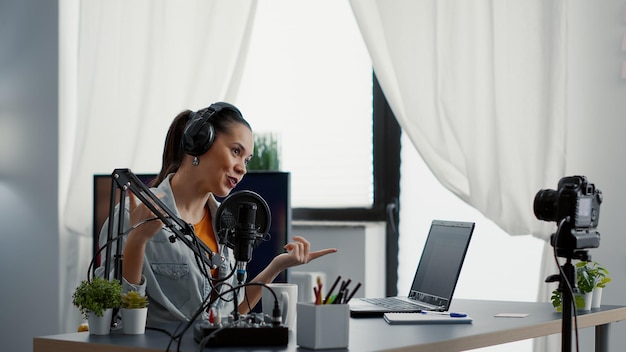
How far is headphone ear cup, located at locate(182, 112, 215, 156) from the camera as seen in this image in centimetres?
227

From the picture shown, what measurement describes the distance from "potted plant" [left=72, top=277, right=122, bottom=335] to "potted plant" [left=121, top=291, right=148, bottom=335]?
0.02 metres

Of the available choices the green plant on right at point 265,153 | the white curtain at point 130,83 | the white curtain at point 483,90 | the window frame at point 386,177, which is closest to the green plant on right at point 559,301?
the white curtain at point 483,90

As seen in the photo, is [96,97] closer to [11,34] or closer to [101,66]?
[101,66]

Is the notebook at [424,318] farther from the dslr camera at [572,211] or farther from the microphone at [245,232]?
the microphone at [245,232]

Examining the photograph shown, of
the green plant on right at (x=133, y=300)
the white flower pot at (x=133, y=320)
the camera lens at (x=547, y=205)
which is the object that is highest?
the camera lens at (x=547, y=205)

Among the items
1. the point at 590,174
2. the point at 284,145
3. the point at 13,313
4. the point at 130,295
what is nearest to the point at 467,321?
the point at 130,295

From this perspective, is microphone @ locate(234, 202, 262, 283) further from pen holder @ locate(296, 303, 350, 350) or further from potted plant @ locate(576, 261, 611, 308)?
potted plant @ locate(576, 261, 611, 308)

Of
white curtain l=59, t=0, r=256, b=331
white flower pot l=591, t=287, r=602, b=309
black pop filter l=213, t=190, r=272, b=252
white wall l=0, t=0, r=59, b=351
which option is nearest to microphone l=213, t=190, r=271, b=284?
black pop filter l=213, t=190, r=272, b=252

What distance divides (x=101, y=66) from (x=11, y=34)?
606mm

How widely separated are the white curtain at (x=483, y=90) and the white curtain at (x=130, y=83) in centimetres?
82

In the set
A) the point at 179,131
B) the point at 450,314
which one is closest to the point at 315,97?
the point at 179,131

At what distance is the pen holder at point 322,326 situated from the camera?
1629 millimetres

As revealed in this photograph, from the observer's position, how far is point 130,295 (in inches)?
72.2

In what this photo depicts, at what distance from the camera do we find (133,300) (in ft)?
6.01
